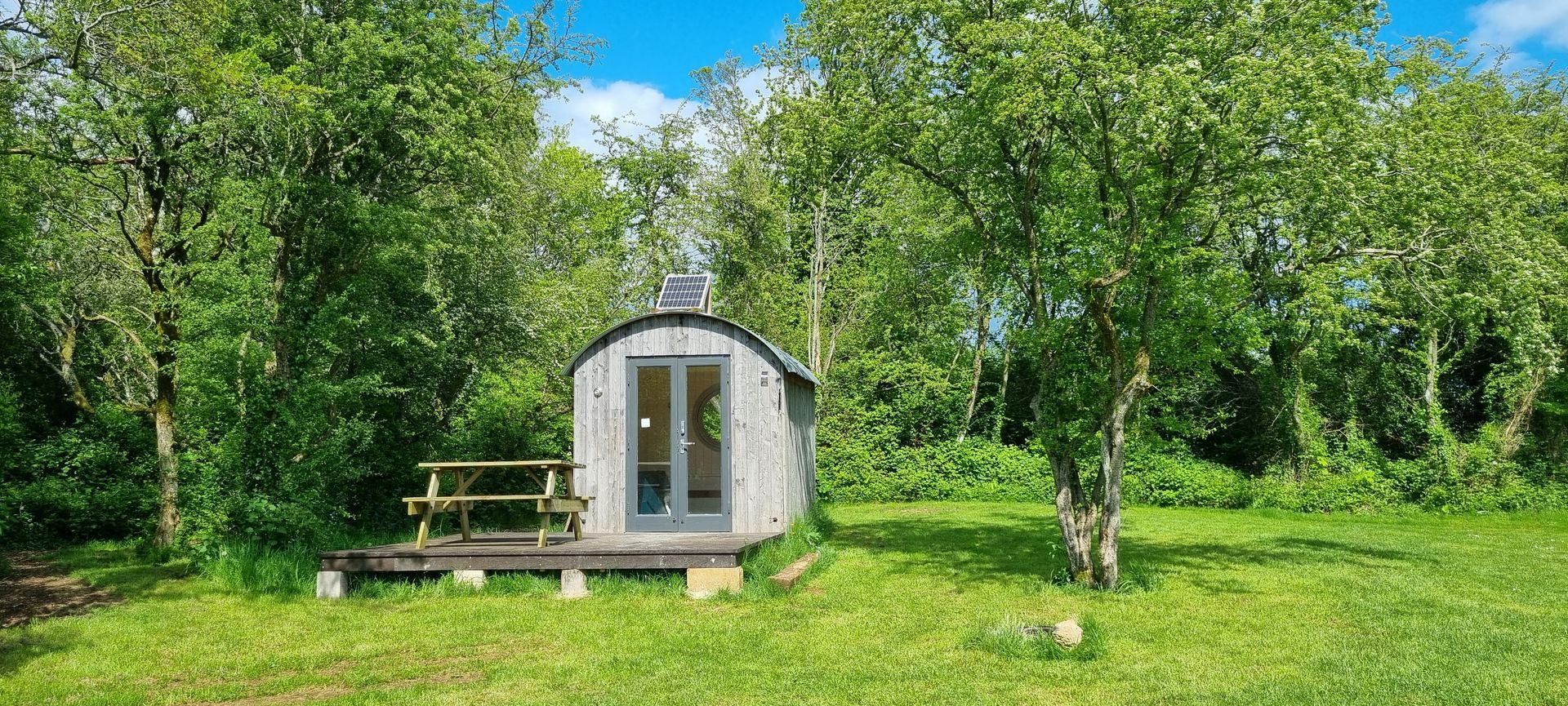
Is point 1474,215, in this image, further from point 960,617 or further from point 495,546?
point 495,546

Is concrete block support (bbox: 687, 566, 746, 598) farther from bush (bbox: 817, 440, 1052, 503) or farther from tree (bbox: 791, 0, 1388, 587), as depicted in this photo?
bush (bbox: 817, 440, 1052, 503)

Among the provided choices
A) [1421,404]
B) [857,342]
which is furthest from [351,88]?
[1421,404]

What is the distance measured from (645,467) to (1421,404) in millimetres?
15521

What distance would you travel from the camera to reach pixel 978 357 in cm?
2220

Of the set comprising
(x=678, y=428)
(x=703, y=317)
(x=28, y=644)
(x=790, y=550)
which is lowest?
(x=28, y=644)

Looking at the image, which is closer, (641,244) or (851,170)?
(851,170)

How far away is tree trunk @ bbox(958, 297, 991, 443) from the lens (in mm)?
21953

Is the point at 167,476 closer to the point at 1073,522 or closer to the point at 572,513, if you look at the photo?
the point at 572,513

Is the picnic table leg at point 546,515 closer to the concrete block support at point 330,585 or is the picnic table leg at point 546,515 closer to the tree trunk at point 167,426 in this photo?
the concrete block support at point 330,585

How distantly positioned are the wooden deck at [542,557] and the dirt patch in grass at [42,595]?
205 cm

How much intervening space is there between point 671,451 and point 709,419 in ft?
4.15

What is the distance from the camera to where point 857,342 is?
921 inches

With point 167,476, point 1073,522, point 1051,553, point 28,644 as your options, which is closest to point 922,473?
point 1051,553

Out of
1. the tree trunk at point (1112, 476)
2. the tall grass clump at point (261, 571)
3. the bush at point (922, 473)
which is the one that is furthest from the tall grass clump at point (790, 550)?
the bush at point (922, 473)
